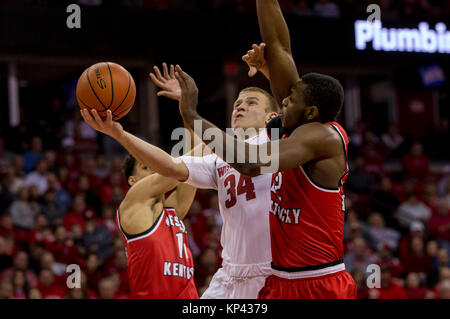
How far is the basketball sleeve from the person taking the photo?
4.05m

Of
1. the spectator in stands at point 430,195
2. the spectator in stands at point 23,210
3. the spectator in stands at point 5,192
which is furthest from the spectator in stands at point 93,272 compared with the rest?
the spectator in stands at point 430,195

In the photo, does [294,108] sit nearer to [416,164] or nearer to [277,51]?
[277,51]


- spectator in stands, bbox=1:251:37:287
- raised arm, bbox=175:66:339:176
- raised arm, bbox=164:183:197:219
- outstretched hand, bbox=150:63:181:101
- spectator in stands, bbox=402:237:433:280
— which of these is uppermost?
outstretched hand, bbox=150:63:181:101

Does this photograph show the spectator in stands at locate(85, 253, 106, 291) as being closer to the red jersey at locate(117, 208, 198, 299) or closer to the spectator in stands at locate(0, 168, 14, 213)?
the spectator in stands at locate(0, 168, 14, 213)

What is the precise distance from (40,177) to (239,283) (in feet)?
22.0

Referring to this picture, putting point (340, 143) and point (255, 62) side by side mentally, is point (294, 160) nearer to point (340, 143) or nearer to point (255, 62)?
point (340, 143)

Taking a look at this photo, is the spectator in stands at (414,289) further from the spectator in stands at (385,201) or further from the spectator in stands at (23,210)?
the spectator in stands at (23,210)

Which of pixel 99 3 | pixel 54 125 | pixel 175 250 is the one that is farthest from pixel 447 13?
pixel 175 250

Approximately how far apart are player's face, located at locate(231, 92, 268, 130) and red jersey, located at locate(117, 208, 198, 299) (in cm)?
95

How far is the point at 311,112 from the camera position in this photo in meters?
3.37

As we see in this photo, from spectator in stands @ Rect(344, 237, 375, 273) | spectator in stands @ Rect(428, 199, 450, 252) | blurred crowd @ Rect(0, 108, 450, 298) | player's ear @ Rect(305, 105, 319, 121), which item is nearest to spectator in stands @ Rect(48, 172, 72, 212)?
blurred crowd @ Rect(0, 108, 450, 298)

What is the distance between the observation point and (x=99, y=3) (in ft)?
40.0

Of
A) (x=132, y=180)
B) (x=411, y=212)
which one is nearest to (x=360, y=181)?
(x=411, y=212)

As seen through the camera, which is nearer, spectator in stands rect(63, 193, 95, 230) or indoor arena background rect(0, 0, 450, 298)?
indoor arena background rect(0, 0, 450, 298)
